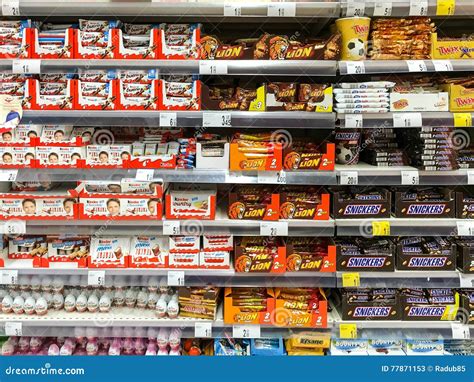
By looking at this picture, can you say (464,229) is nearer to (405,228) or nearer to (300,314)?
(405,228)

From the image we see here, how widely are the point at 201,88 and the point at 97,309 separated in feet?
4.55

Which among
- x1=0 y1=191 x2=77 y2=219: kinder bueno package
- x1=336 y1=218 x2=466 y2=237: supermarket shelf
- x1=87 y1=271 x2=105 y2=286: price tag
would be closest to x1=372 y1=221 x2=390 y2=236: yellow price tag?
x1=336 y1=218 x2=466 y2=237: supermarket shelf

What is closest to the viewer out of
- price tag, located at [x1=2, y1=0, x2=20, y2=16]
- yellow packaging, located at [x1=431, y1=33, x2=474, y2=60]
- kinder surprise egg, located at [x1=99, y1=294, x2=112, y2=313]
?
price tag, located at [x1=2, y1=0, x2=20, y2=16]

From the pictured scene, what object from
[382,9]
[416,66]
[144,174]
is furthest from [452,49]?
[144,174]

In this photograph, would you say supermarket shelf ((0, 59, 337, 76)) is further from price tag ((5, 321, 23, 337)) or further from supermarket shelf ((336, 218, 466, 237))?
price tag ((5, 321, 23, 337))

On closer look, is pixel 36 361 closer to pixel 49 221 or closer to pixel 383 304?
pixel 49 221

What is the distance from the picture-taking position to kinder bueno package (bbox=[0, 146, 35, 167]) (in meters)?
2.43

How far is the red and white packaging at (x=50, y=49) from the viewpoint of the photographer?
7.81 feet

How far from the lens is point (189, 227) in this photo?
2.46 metres

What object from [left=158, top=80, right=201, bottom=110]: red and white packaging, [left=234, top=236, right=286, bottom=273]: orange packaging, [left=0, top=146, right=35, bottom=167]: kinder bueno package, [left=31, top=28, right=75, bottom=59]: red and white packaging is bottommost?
[left=234, top=236, right=286, bottom=273]: orange packaging

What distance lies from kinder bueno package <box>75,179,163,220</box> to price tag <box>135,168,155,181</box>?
5 cm

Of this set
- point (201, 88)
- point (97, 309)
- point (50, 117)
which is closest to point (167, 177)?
point (201, 88)

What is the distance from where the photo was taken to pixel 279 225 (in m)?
2.46

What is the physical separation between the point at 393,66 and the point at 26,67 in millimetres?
1892
